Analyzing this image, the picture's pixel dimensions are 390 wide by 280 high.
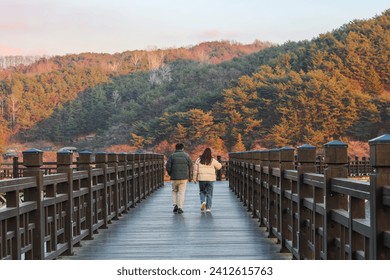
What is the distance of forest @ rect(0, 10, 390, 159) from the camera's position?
2975 inches

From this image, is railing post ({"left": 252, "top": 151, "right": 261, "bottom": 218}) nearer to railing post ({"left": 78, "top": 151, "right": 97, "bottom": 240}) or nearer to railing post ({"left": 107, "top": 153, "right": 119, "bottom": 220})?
railing post ({"left": 107, "top": 153, "right": 119, "bottom": 220})

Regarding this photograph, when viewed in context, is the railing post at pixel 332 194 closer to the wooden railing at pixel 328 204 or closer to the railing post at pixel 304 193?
the wooden railing at pixel 328 204

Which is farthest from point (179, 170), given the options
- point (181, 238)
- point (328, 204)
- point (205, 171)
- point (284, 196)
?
point (328, 204)

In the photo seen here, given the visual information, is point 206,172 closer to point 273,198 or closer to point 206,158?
point 206,158

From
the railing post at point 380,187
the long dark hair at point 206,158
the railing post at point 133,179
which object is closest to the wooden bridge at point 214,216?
the railing post at point 380,187

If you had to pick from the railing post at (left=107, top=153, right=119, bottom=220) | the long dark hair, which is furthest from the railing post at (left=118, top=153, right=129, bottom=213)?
the long dark hair

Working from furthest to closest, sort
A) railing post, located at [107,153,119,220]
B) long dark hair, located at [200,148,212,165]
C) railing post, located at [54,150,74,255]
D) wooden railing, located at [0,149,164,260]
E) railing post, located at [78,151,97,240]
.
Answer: long dark hair, located at [200,148,212,165] < railing post, located at [107,153,119,220] < railing post, located at [78,151,97,240] < railing post, located at [54,150,74,255] < wooden railing, located at [0,149,164,260]

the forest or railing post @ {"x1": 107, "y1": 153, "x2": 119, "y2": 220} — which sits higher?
the forest

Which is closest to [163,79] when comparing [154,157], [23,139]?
Result: [23,139]

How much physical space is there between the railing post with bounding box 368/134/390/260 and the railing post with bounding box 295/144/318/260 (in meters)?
3.00

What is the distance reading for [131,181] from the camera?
628 inches

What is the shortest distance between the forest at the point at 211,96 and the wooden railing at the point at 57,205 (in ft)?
200

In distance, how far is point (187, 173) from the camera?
14.9 meters

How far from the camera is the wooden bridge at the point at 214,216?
5.15 metres
